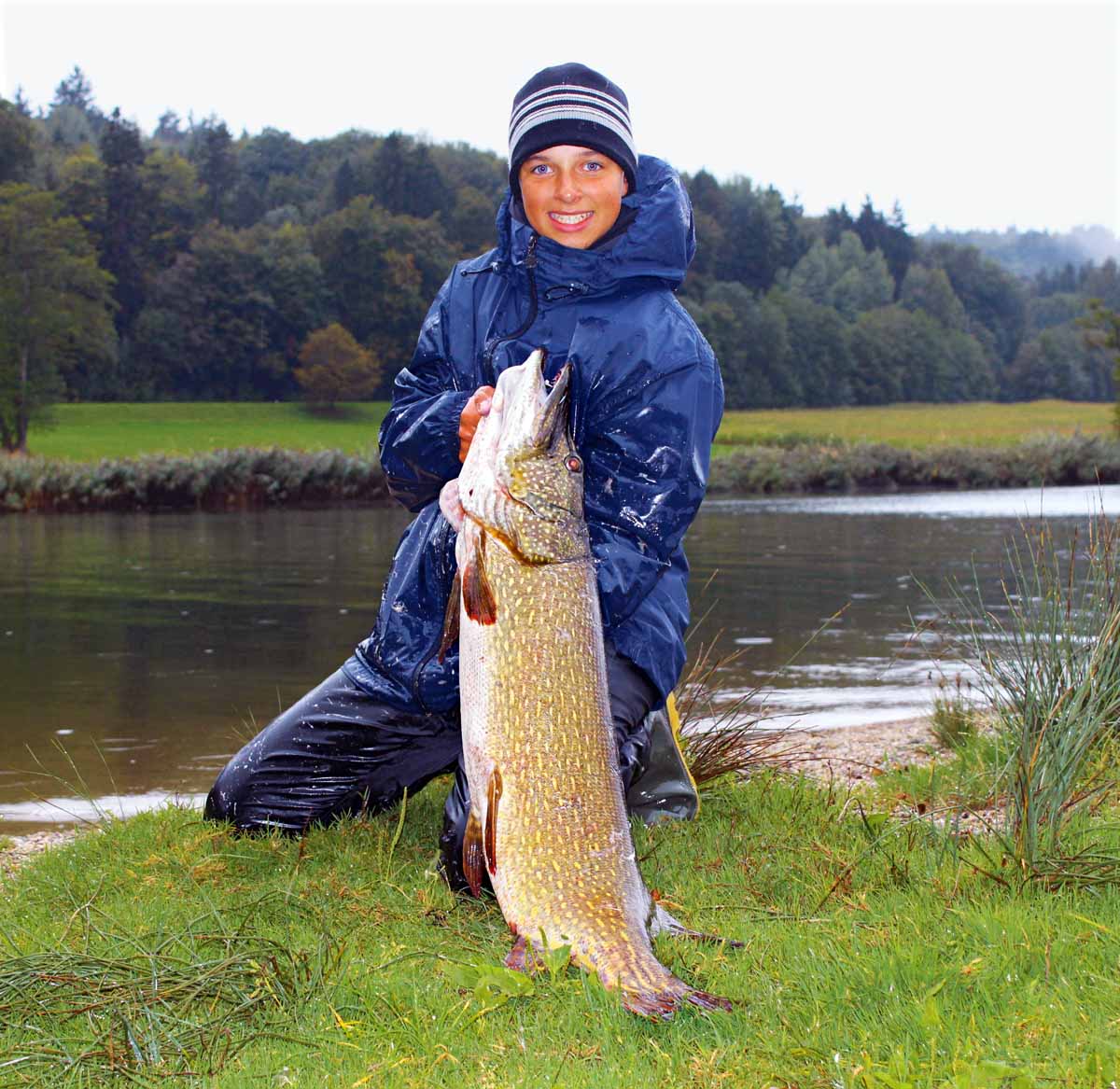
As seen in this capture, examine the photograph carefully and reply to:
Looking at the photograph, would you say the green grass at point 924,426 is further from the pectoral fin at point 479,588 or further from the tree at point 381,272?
the pectoral fin at point 479,588

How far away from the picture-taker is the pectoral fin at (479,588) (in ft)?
13.4

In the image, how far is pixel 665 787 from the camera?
217 inches

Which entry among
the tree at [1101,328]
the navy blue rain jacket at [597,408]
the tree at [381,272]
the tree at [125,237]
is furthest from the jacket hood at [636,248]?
the tree at [125,237]

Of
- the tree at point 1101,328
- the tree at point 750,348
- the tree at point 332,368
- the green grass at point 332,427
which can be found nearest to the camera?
the tree at point 1101,328

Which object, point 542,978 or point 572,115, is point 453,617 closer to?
point 542,978

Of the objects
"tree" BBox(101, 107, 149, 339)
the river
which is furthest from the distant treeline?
the river

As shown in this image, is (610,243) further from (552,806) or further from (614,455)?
(552,806)

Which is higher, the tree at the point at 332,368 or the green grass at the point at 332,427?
the tree at the point at 332,368

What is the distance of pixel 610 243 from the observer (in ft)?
16.0

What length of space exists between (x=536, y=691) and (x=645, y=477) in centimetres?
103

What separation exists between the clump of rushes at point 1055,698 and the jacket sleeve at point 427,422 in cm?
217

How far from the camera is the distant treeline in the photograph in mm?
79625

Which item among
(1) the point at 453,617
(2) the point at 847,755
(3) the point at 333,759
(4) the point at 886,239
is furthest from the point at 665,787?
(4) the point at 886,239

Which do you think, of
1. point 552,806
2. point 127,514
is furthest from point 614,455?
point 127,514
